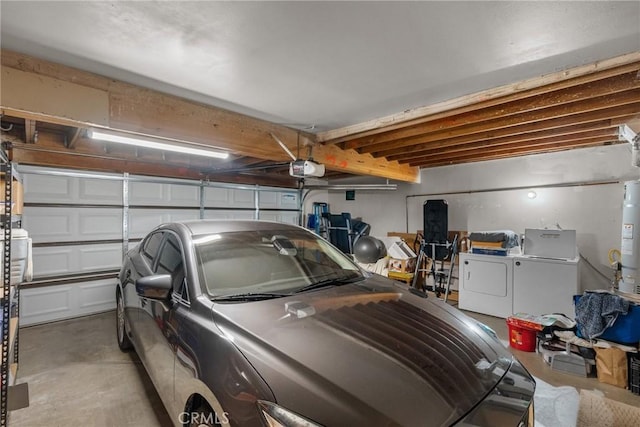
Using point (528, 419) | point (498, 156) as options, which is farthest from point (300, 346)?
point (498, 156)

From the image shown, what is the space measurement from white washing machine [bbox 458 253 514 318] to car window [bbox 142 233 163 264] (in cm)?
434

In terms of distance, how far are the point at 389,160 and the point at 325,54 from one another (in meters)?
3.59

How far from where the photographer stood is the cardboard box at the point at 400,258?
17.4 feet

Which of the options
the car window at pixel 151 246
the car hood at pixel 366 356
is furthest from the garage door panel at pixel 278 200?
the car hood at pixel 366 356

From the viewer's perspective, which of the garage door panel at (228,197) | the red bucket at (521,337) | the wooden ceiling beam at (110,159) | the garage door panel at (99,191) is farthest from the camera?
the garage door panel at (228,197)

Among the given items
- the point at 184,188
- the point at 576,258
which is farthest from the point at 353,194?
the point at 576,258

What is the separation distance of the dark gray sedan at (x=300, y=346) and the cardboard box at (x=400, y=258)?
3.23 meters

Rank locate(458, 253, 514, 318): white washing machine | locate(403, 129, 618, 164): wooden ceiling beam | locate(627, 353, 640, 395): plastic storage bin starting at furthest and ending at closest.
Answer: locate(458, 253, 514, 318): white washing machine → locate(403, 129, 618, 164): wooden ceiling beam → locate(627, 353, 640, 395): plastic storage bin

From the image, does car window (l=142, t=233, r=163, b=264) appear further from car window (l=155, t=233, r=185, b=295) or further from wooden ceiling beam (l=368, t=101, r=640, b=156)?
wooden ceiling beam (l=368, t=101, r=640, b=156)

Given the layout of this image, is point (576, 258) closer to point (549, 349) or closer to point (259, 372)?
point (549, 349)

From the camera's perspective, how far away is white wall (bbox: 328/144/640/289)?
13.7 feet

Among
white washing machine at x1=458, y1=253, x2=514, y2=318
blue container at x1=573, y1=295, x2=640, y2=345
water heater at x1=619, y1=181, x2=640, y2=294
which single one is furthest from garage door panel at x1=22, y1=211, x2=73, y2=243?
water heater at x1=619, y1=181, x2=640, y2=294

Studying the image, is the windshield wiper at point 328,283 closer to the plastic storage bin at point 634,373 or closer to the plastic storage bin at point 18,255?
the plastic storage bin at point 18,255

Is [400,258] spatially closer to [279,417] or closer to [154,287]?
[154,287]
